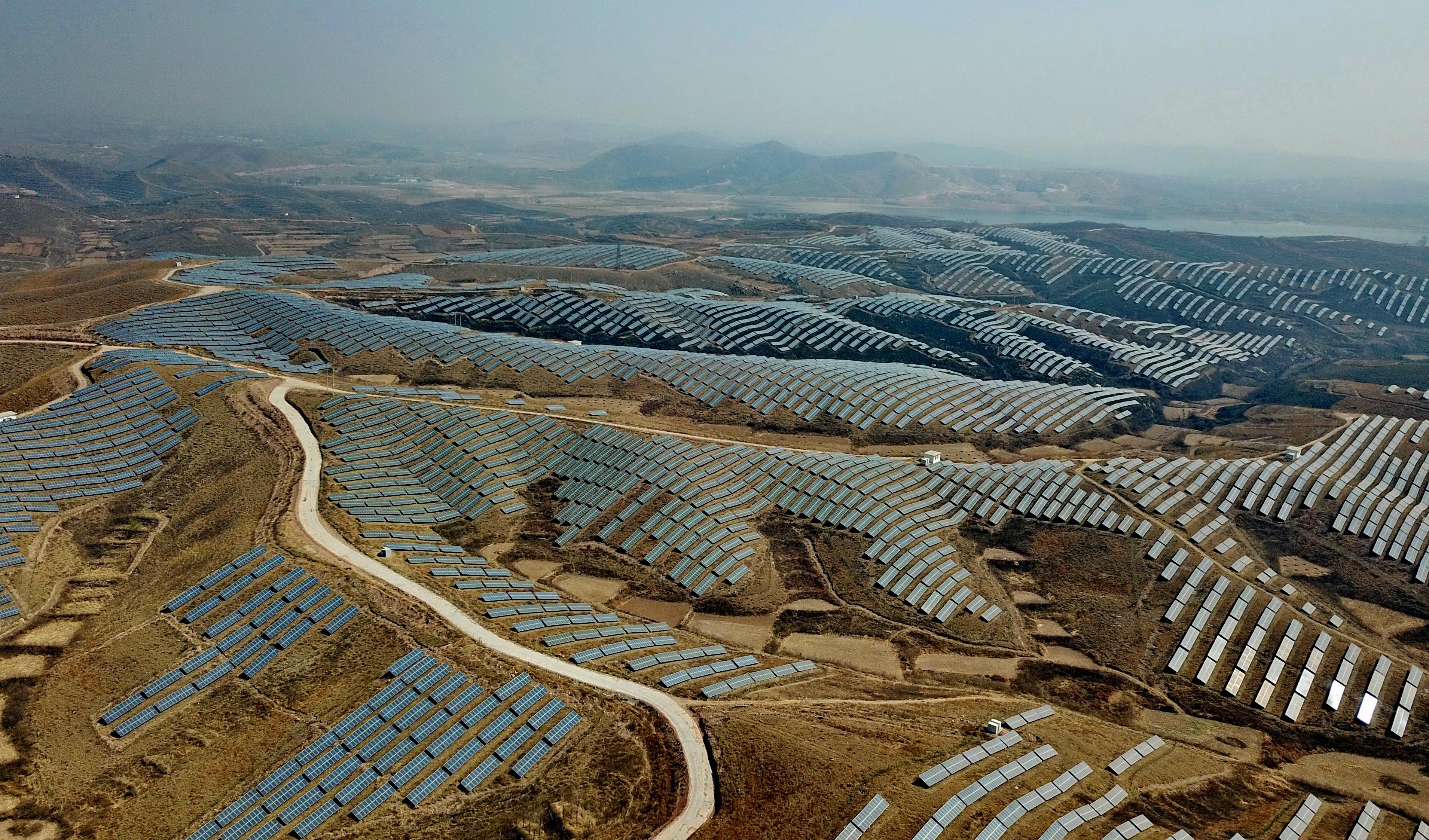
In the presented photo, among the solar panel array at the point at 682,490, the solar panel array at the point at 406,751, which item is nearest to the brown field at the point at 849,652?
the solar panel array at the point at 682,490

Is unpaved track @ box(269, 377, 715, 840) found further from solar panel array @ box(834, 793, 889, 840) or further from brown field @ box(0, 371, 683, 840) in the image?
solar panel array @ box(834, 793, 889, 840)

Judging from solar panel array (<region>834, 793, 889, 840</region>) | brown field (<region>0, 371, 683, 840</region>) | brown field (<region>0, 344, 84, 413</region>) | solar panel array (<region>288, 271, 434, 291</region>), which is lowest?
brown field (<region>0, 371, 683, 840</region>)

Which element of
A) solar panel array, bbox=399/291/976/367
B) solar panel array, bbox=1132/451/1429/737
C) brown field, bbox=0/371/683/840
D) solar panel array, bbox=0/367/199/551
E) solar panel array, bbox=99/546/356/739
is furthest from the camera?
solar panel array, bbox=399/291/976/367

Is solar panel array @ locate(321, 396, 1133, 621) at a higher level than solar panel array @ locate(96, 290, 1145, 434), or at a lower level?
lower

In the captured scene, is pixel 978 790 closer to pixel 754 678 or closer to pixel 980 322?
pixel 754 678

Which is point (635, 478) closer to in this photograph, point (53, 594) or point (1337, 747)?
point (53, 594)

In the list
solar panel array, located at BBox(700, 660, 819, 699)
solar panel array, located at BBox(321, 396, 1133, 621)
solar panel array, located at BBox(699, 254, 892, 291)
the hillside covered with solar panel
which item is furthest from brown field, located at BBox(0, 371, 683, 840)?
solar panel array, located at BBox(699, 254, 892, 291)

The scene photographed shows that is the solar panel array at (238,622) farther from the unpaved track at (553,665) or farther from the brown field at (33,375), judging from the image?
the brown field at (33,375)
